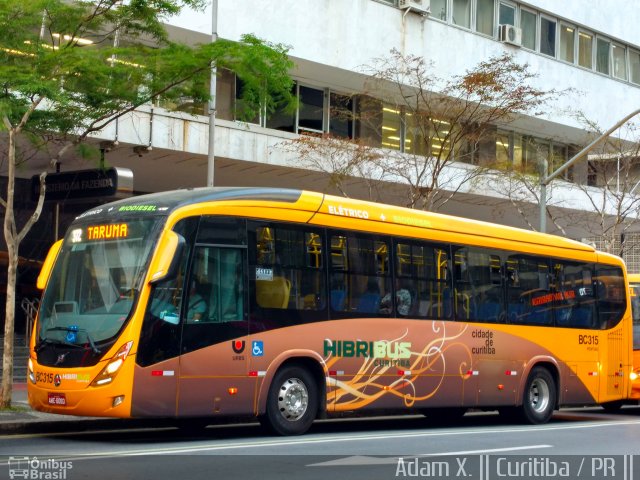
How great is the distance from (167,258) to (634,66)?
102 ft

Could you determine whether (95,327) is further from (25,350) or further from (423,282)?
(25,350)

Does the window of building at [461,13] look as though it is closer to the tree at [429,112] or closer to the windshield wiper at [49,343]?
the tree at [429,112]

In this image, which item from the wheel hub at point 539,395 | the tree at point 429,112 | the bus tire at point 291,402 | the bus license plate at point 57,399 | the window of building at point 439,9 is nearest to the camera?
the bus license plate at point 57,399

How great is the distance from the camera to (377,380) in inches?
619

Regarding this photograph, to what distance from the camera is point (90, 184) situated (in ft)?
71.2

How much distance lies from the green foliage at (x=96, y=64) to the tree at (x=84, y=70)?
0.02 meters

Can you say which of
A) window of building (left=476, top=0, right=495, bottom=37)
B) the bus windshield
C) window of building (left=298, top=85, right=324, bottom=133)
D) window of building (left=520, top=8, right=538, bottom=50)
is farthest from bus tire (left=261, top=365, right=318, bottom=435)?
window of building (left=520, top=8, right=538, bottom=50)

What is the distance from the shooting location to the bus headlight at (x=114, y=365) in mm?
12703

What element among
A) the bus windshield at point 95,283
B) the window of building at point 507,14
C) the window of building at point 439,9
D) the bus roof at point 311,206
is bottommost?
the bus windshield at point 95,283

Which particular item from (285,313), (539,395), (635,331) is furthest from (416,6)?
(285,313)

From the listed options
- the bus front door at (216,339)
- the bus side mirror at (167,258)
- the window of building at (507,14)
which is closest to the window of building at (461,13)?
the window of building at (507,14)

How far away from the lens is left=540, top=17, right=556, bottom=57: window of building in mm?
35562

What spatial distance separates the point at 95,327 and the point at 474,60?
2179cm

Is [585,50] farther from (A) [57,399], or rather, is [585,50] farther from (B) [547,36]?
(A) [57,399]
